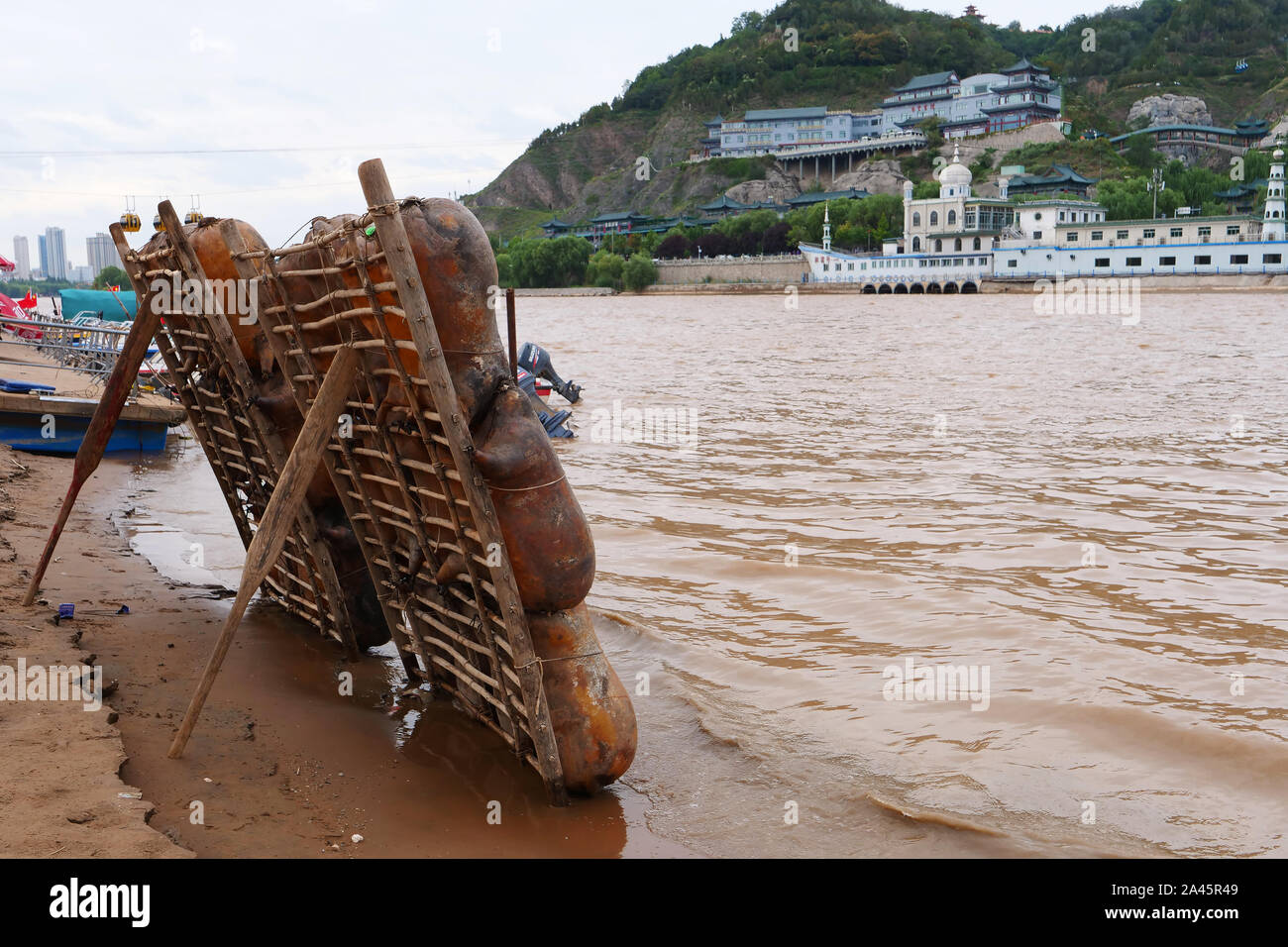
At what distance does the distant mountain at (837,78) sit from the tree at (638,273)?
4348cm

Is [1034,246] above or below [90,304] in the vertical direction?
above

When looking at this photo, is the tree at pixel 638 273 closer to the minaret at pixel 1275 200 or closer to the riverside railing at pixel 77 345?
the minaret at pixel 1275 200

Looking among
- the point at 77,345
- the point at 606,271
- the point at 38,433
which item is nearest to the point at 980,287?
the point at 606,271

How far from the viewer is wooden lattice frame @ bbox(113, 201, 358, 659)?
7.77 meters

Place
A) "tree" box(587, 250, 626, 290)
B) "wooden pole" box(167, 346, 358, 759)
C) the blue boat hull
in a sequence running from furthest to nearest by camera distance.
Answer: "tree" box(587, 250, 626, 290), the blue boat hull, "wooden pole" box(167, 346, 358, 759)

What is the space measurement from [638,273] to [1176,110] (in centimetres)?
8962

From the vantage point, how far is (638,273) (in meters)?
111

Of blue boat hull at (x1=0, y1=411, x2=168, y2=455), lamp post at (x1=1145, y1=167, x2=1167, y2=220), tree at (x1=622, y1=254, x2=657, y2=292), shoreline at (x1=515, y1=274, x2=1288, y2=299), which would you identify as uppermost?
lamp post at (x1=1145, y1=167, x2=1167, y2=220)

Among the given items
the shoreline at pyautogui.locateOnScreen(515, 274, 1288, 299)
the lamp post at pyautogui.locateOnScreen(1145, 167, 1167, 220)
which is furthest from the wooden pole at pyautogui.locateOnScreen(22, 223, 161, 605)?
the lamp post at pyautogui.locateOnScreen(1145, 167, 1167, 220)

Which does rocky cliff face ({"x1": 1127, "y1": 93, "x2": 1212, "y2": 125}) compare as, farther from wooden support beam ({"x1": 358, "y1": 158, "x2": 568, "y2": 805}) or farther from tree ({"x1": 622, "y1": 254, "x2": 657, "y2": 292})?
wooden support beam ({"x1": 358, "y1": 158, "x2": 568, "y2": 805})

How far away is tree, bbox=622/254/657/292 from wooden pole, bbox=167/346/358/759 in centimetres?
10673

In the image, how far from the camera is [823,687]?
826cm

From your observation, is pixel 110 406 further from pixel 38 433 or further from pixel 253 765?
pixel 38 433

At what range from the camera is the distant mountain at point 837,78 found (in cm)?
16175
